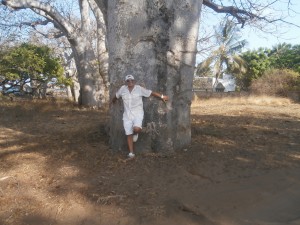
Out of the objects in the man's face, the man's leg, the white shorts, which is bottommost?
the man's leg

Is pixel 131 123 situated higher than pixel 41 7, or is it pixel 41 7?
pixel 41 7

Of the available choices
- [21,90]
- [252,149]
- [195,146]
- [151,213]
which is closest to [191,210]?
[151,213]

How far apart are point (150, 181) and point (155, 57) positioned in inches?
83.0

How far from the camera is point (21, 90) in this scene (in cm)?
1580

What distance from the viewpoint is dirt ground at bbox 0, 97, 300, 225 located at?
4281 millimetres

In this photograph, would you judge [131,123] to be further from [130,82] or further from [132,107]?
[130,82]

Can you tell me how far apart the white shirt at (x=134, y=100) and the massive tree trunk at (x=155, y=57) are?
164 millimetres

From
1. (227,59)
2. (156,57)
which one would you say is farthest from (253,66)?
(156,57)

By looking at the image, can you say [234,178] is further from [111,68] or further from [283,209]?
[111,68]

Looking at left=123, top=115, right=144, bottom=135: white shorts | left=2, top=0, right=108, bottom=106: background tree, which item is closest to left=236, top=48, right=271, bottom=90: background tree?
left=2, top=0, right=108, bottom=106: background tree

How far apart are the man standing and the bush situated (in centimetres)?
1777

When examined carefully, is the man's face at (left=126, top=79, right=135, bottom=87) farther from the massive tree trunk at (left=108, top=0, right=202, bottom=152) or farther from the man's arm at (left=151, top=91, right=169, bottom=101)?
the man's arm at (left=151, top=91, right=169, bottom=101)

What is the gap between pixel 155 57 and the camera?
19.8 feet

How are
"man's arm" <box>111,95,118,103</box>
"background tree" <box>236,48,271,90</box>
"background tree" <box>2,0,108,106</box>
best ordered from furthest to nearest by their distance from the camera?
1. "background tree" <box>236,48,271,90</box>
2. "background tree" <box>2,0,108,106</box>
3. "man's arm" <box>111,95,118,103</box>
